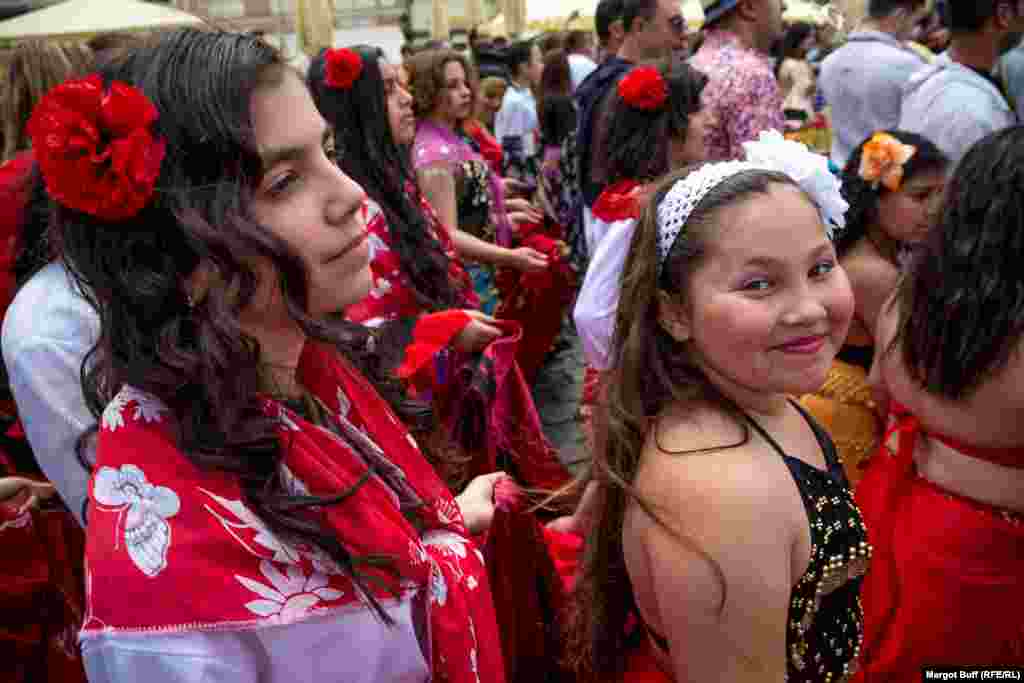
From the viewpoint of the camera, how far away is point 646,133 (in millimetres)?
3312

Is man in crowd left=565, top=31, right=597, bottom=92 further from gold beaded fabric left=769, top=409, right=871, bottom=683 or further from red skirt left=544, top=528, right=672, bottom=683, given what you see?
gold beaded fabric left=769, top=409, right=871, bottom=683

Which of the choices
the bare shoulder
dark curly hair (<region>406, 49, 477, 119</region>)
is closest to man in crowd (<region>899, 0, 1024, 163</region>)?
dark curly hair (<region>406, 49, 477, 119</region>)

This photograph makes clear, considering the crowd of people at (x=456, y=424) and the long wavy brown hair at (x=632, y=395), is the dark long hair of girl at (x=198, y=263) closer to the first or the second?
the crowd of people at (x=456, y=424)

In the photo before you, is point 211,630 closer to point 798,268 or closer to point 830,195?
point 798,268

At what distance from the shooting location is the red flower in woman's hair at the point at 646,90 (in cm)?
326

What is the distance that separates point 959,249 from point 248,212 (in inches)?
64.3

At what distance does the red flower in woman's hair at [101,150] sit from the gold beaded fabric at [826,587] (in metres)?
1.14

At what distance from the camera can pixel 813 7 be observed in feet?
54.1

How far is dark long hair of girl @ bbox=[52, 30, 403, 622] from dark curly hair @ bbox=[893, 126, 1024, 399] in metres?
1.45

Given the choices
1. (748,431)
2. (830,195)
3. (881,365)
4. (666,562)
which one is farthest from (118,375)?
(881,365)

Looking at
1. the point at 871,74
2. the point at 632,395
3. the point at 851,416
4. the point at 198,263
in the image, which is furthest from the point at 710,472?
Answer: the point at 871,74

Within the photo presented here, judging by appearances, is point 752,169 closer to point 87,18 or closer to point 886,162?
point 886,162

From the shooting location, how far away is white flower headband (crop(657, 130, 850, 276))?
158 centimetres

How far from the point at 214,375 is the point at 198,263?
16 cm
